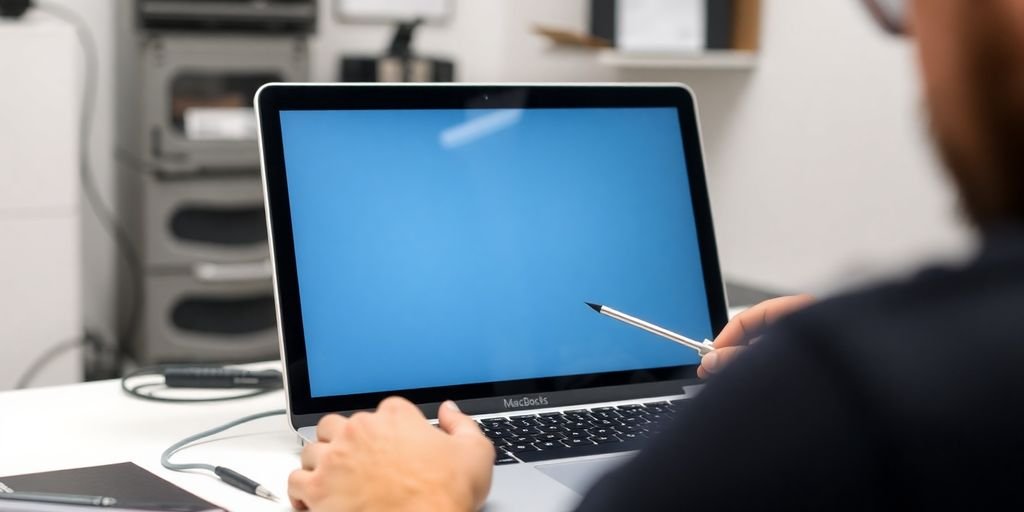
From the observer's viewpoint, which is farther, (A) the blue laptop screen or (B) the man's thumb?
(A) the blue laptop screen

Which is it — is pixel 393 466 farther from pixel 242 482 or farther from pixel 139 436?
pixel 139 436

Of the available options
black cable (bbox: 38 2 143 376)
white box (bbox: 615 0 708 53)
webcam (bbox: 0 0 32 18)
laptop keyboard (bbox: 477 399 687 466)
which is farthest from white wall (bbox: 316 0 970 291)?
laptop keyboard (bbox: 477 399 687 466)

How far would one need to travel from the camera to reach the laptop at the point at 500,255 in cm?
106

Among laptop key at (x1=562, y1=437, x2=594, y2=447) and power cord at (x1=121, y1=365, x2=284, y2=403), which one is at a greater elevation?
laptop key at (x1=562, y1=437, x2=594, y2=447)

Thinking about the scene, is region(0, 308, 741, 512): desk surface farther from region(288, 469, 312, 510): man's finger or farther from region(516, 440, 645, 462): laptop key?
region(516, 440, 645, 462): laptop key

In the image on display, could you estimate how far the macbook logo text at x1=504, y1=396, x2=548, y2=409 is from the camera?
112 cm

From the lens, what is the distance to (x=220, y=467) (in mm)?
972

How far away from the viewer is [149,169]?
124 inches

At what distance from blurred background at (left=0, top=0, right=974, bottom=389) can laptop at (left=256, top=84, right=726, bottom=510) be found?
163cm

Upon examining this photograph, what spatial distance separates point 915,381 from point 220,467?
0.69 metres

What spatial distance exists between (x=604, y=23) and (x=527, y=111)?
2350 millimetres

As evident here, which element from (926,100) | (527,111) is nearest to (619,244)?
(527,111)

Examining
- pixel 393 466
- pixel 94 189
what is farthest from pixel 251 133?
pixel 393 466

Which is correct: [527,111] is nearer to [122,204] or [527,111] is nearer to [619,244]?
[619,244]
